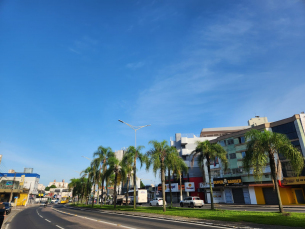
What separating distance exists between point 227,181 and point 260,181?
48.7 ft

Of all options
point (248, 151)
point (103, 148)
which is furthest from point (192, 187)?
point (248, 151)

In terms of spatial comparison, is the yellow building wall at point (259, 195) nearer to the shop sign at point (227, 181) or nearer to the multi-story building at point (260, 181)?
the multi-story building at point (260, 181)

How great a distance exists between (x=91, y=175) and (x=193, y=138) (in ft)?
126

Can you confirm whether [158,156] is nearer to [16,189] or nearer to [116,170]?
[116,170]

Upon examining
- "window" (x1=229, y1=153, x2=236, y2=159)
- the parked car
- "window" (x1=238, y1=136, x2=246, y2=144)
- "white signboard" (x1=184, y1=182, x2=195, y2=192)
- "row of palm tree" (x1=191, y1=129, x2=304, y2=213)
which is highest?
"window" (x1=238, y1=136, x2=246, y2=144)

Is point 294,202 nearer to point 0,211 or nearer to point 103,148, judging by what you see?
point 103,148

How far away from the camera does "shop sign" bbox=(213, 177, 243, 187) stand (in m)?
40.8

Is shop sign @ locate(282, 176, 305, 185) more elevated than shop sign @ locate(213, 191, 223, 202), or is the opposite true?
shop sign @ locate(282, 176, 305, 185)

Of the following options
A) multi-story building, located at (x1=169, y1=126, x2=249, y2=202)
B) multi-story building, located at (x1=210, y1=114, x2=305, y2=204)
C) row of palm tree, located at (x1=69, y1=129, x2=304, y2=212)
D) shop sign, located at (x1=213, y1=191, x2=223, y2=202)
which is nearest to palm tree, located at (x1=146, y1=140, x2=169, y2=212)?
row of palm tree, located at (x1=69, y1=129, x2=304, y2=212)

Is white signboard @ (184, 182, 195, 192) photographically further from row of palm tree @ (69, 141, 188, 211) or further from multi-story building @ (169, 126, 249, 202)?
row of palm tree @ (69, 141, 188, 211)

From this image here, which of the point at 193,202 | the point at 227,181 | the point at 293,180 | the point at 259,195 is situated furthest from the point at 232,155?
the point at 193,202

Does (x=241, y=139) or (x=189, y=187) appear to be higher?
(x=241, y=139)

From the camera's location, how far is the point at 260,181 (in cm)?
2850

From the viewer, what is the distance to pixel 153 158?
2764cm
